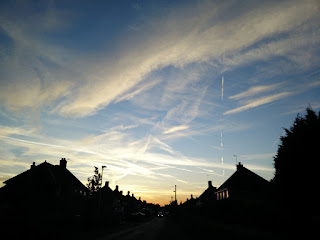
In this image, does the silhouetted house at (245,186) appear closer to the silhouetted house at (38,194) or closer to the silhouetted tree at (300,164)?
the silhouetted tree at (300,164)

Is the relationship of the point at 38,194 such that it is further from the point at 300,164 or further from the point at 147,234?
the point at 300,164

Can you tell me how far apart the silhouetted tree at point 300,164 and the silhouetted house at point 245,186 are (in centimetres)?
2002

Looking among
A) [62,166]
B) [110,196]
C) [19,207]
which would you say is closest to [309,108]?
[19,207]

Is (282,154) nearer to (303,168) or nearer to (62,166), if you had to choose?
(303,168)

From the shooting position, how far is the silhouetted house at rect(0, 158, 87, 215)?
34.2 metres

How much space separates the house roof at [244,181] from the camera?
45.1m

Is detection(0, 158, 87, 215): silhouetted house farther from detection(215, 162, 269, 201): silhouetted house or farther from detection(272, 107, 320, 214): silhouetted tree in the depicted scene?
detection(272, 107, 320, 214): silhouetted tree

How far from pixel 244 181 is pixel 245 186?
4.82ft

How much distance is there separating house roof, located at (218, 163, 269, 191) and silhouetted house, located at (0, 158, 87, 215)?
33.3m

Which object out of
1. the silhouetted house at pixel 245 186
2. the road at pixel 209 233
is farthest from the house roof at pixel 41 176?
the silhouetted house at pixel 245 186

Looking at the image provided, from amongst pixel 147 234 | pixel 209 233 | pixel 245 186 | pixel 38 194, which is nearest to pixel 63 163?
pixel 38 194

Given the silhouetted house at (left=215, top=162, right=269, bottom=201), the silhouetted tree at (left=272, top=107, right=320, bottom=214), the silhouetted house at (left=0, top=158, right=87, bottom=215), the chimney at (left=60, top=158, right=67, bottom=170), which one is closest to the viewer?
the silhouetted tree at (left=272, top=107, right=320, bottom=214)

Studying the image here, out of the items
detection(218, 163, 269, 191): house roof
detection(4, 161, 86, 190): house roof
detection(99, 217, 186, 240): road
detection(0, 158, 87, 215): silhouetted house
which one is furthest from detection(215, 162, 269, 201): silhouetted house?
detection(4, 161, 86, 190): house roof

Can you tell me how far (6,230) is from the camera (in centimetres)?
1430
